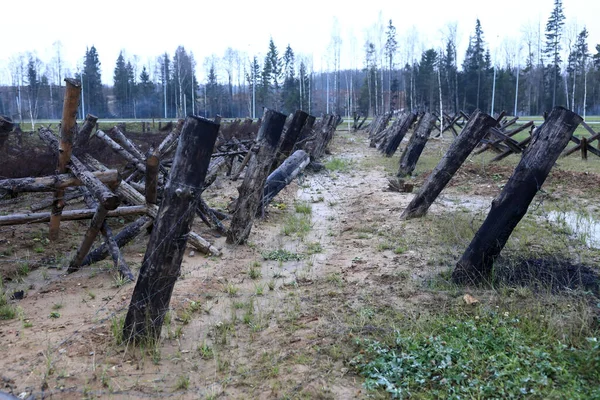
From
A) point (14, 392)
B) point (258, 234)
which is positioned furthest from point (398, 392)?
point (258, 234)

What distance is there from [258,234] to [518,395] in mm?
5727

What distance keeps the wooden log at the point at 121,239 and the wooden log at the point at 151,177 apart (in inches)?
16.5

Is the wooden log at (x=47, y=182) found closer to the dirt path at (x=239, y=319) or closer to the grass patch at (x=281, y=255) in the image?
the dirt path at (x=239, y=319)

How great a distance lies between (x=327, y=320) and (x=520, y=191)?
2.35m

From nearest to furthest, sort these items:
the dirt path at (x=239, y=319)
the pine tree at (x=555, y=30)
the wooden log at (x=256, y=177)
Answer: the dirt path at (x=239, y=319)
the wooden log at (x=256, y=177)
the pine tree at (x=555, y=30)

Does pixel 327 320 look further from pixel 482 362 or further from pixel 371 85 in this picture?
pixel 371 85

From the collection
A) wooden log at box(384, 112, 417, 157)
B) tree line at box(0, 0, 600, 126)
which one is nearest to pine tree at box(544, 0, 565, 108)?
tree line at box(0, 0, 600, 126)

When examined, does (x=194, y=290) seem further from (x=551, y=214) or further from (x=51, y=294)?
(x=551, y=214)

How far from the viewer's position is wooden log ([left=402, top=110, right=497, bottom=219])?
8.12 meters

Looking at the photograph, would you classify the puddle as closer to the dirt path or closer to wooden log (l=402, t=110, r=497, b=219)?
wooden log (l=402, t=110, r=497, b=219)

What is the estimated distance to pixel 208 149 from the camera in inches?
162

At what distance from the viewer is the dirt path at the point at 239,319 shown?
3.68 m

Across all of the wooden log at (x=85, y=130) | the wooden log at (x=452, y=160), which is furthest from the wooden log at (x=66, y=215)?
the wooden log at (x=452, y=160)

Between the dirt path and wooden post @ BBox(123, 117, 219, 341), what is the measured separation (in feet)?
0.92
